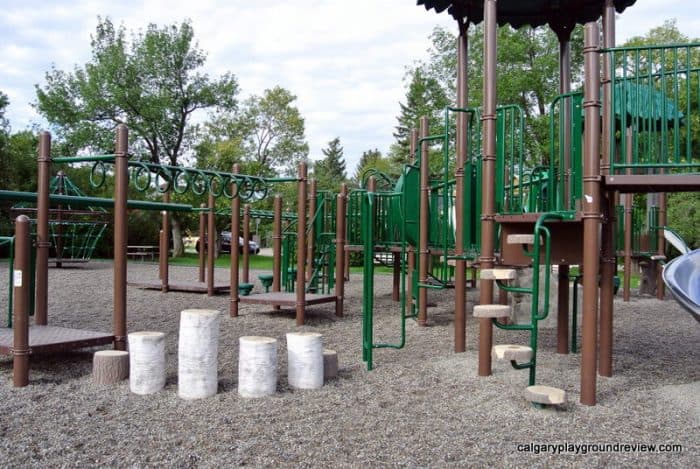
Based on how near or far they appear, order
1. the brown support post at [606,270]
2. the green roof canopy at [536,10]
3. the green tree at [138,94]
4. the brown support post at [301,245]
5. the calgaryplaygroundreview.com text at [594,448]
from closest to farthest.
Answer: the calgaryplaygroundreview.com text at [594,448] < the brown support post at [606,270] < the green roof canopy at [536,10] < the brown support post at [301,245] < the green tree at [138,94]

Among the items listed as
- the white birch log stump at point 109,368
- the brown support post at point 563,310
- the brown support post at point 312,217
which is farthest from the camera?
the brown support post at point 312,217

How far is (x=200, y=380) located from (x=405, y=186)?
4402mm

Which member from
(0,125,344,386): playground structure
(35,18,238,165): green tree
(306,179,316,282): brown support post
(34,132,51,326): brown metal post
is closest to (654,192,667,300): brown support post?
(306,179,316,282): brown support post

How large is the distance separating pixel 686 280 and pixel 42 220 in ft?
20.9

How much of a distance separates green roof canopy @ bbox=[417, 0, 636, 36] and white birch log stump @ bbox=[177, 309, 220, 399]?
4.71 meters

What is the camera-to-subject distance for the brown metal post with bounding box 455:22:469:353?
6875mm

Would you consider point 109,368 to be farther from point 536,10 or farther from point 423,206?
point 536,10

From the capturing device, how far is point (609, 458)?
3811 millimetres

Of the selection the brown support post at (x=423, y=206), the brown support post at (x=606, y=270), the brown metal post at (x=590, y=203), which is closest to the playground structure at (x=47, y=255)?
the brown support post at (x=423, y=206)

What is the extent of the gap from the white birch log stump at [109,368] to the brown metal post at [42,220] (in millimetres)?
1865

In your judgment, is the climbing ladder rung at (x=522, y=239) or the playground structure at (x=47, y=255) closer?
the climbing ladder rung at (x=522, y=239)

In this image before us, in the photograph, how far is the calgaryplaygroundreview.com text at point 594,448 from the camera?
3.92 meters

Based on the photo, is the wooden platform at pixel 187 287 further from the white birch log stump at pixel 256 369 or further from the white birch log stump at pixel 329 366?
the white birch log stump at pixel 256 369

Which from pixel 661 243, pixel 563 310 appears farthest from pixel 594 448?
pixel 661 243
